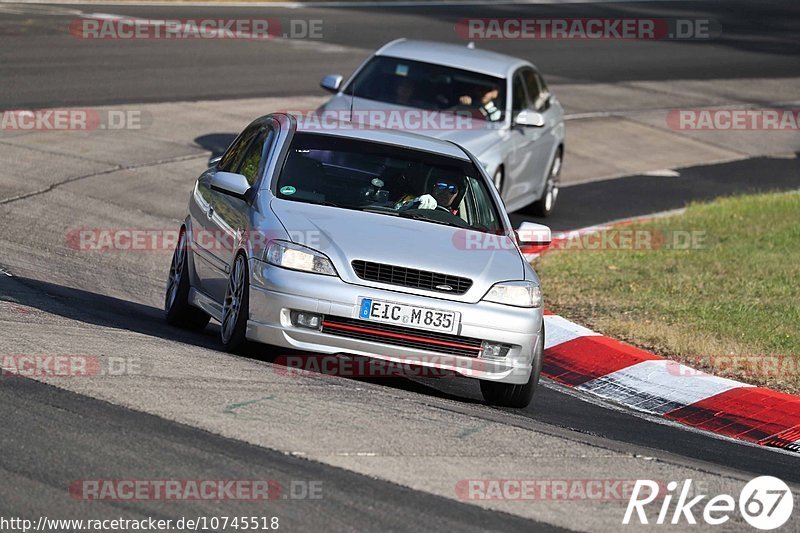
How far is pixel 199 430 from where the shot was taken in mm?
6332

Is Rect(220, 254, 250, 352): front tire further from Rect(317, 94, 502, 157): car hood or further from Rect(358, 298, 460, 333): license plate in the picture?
Rect(317, 94, 502, 157): car hood

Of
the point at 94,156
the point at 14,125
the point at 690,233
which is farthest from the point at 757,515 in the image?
the point at 14,125

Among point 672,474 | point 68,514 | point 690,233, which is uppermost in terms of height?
point 68,514

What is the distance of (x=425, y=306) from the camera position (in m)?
7.97

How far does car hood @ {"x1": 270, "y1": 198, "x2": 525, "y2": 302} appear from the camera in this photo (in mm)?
8039

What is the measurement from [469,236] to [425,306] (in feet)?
3.25

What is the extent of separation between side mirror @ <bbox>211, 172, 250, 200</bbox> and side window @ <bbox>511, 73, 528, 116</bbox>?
6.87 meters

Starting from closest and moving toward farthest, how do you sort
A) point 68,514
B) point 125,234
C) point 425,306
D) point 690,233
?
point 68,514 → point 425,306 → point 125,234 → point 690,233

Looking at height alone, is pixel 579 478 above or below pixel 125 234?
above

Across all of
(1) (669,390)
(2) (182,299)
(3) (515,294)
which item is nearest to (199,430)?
(3) (515,294)

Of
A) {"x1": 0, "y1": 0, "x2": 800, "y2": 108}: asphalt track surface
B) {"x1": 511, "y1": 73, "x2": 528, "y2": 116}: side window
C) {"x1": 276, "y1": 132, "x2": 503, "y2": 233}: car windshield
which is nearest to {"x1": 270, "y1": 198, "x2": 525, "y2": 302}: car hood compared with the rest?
{"x1": 276, "y1": 132, "x2": 503, "y2": 233}: car windshield

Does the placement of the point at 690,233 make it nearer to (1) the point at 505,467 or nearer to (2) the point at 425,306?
(2) the point at 425,306

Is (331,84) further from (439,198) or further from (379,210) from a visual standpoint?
(379,210)

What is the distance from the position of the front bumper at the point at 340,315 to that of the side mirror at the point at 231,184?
78 cm
